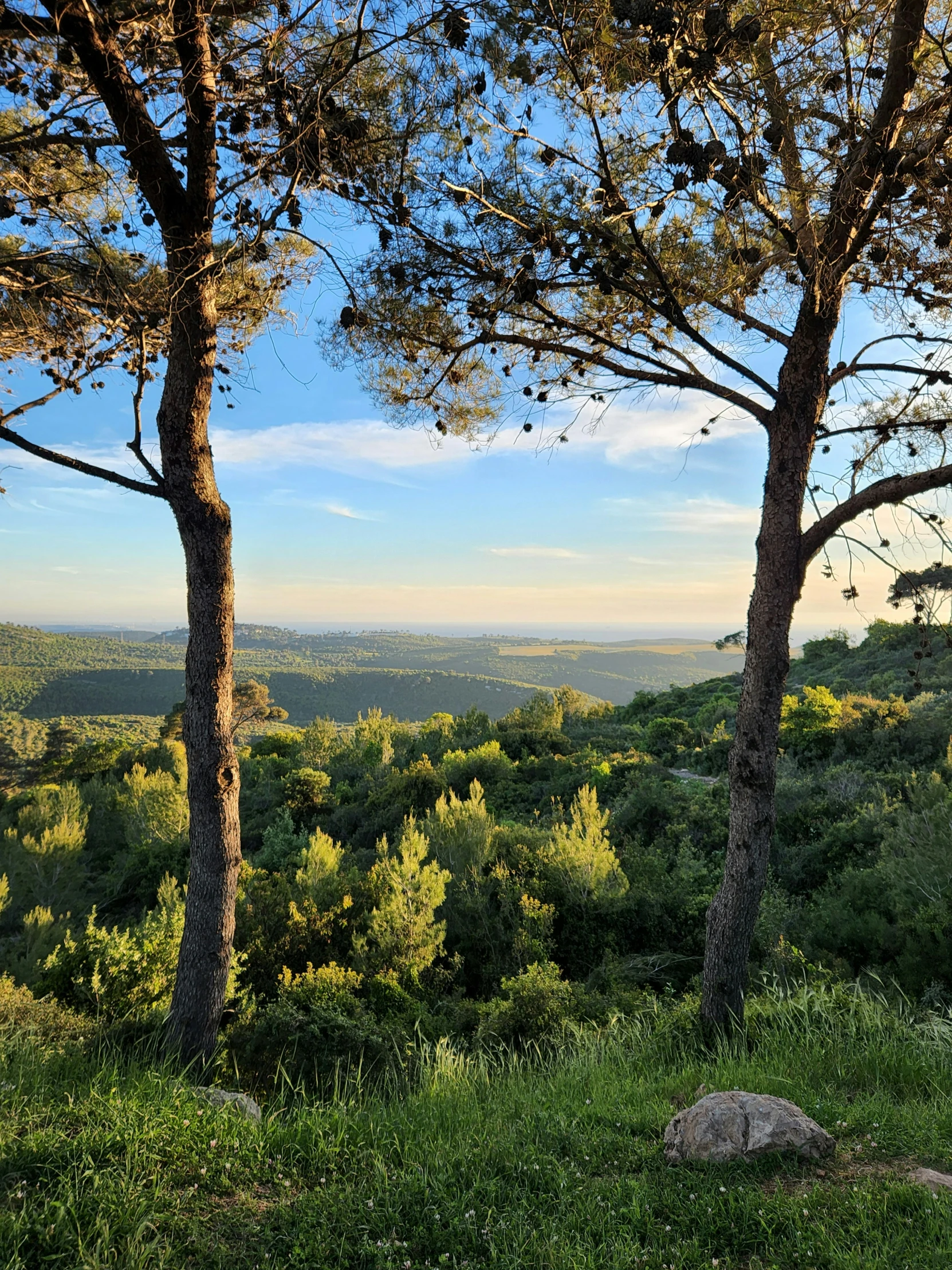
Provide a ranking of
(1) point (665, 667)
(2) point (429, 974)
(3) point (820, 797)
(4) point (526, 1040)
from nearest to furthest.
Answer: (4) point (526, 1040) → (2) point (429, 974) → (3) point (820, 797) → (1) point (665, 667)

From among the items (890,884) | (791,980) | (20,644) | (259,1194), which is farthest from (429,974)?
(20,644)

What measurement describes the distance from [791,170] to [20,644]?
133 m

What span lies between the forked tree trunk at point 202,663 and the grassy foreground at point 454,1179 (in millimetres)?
601

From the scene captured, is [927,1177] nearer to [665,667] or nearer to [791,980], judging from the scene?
[791,980]

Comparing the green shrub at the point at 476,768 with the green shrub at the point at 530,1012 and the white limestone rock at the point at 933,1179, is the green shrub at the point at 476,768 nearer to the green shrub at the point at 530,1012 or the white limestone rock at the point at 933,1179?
the green shrub at the point at 530,1012

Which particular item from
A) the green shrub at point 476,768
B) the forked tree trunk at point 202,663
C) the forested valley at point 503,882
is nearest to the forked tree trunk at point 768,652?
the forested valley at point 503,882

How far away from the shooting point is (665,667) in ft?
321

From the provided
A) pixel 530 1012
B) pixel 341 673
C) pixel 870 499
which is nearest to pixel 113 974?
pixel 530 1012

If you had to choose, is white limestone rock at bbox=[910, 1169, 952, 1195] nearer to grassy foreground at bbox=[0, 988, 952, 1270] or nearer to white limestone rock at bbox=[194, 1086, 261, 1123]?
grassy foreground at bbox=[0, 988, 952, 1270]

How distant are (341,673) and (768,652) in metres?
97.8

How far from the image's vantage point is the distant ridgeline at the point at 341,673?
82625 millimetres

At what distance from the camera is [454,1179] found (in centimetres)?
266

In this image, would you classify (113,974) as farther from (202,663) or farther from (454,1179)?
(454,1179)

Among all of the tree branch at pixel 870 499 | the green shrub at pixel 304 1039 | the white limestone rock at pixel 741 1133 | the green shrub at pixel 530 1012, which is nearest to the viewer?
the white limestone rock at pixel 741 1133
